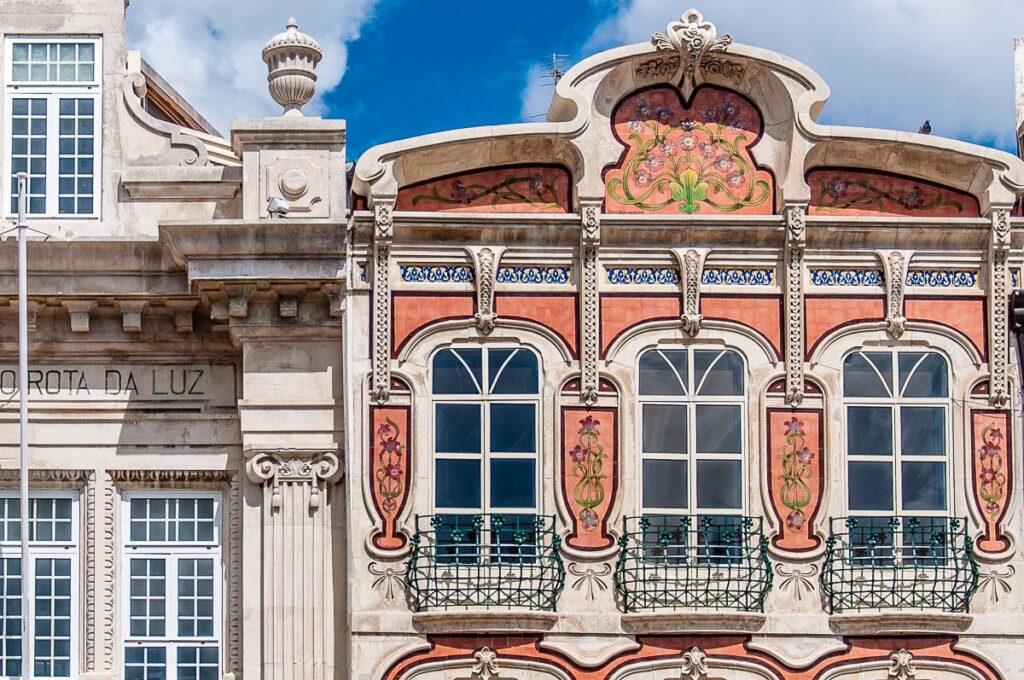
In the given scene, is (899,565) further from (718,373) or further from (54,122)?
(54,122)

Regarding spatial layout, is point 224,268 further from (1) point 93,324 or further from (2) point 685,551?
(2) point 685,551

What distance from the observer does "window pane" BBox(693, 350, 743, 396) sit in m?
28.4

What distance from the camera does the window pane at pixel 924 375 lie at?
93.6ft

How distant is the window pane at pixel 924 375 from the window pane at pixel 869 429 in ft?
1.31

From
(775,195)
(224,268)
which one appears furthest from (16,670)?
(775,195)

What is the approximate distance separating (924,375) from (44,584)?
35.4 feet

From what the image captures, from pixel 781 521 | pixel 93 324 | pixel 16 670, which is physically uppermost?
pixel 93 324

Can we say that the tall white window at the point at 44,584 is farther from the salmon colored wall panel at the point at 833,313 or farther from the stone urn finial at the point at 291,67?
the salmon colored wall panel at the point at 833,313

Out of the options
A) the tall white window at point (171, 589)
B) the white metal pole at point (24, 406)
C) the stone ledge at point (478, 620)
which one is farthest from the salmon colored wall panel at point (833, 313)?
the white metal pole at point (24, 406)

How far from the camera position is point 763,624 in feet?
90.7

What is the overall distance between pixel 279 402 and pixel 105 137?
3.97 m

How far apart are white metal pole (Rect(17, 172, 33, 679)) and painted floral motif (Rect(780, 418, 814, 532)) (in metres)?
8.80

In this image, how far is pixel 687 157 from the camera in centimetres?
2897

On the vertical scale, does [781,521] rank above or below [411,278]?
below
